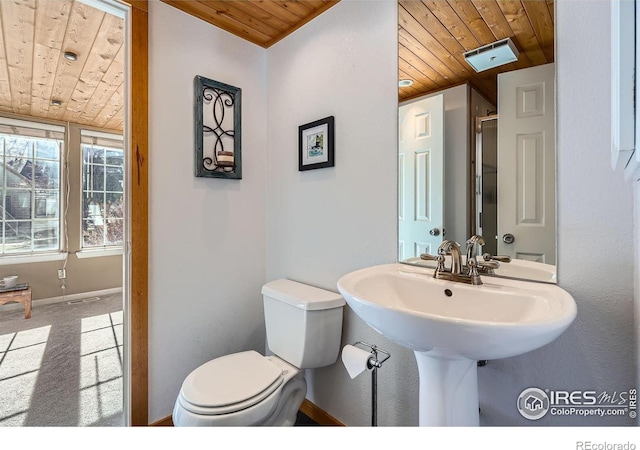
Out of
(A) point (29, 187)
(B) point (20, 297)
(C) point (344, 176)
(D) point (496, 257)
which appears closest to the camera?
(D) point (496, 257)

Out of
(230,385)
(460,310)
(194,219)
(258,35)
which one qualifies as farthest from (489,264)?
(258,35)

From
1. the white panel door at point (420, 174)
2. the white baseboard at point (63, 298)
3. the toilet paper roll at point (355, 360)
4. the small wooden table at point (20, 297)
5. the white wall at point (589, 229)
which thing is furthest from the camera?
the white baseboard at point (63, 298)

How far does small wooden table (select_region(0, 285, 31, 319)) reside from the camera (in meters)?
2.96

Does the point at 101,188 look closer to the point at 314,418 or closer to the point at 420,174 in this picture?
the point at 314,418

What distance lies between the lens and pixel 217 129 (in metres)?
1.71

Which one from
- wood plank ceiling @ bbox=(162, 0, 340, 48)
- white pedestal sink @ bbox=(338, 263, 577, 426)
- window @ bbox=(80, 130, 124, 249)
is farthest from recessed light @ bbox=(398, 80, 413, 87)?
window @ bbox=(80, 130, 124, 249)

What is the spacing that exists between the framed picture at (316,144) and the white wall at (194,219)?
0.36m

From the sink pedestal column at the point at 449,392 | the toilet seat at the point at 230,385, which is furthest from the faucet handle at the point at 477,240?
the toilet seat at the point at 230,385

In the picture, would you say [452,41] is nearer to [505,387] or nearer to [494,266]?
[494,266]

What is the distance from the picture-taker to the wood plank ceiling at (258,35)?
1045 millimetres

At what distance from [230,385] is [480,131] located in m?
1.40

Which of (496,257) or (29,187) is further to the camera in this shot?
(29,187)

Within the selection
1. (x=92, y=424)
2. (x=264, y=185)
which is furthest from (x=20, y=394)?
(x=264, y=185)
